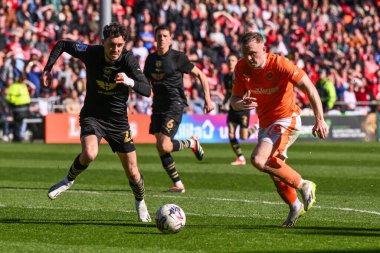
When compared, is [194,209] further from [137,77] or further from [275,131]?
[137,77]

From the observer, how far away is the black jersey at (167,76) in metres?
15.0

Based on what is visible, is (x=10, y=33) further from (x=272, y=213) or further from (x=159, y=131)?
(x=272, y=213)

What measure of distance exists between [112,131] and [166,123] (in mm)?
4063

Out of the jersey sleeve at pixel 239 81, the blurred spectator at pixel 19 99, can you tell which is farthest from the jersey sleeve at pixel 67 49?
the blurred spectator at pixel 19 99

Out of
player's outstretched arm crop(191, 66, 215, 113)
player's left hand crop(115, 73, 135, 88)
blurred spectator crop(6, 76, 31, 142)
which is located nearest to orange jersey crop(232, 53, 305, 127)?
player's left hand crop(115, 73, 135, 88)

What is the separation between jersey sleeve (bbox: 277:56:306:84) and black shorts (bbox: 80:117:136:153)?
1876mm

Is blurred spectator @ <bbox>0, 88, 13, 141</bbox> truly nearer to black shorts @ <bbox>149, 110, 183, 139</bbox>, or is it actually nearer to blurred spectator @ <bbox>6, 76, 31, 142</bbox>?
blurred spectator @ <bbox>6, 76, 31, 142</bbox>

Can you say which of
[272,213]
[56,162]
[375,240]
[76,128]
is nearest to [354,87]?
[76,128]

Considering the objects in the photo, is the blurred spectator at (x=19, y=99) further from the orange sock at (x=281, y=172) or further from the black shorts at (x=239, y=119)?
the orange sock at (x=281, y=172)

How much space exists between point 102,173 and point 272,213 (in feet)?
23.7

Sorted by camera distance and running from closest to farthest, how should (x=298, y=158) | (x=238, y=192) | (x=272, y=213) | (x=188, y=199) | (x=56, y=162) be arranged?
(x=272, y=213) < (x=188, y=199) < (x=238, y=192) < (x=56, y=162) < (x=298, y=158)

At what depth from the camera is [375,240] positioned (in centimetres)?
932

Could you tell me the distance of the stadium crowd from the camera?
29281 millimetres

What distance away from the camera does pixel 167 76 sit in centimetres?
1511
